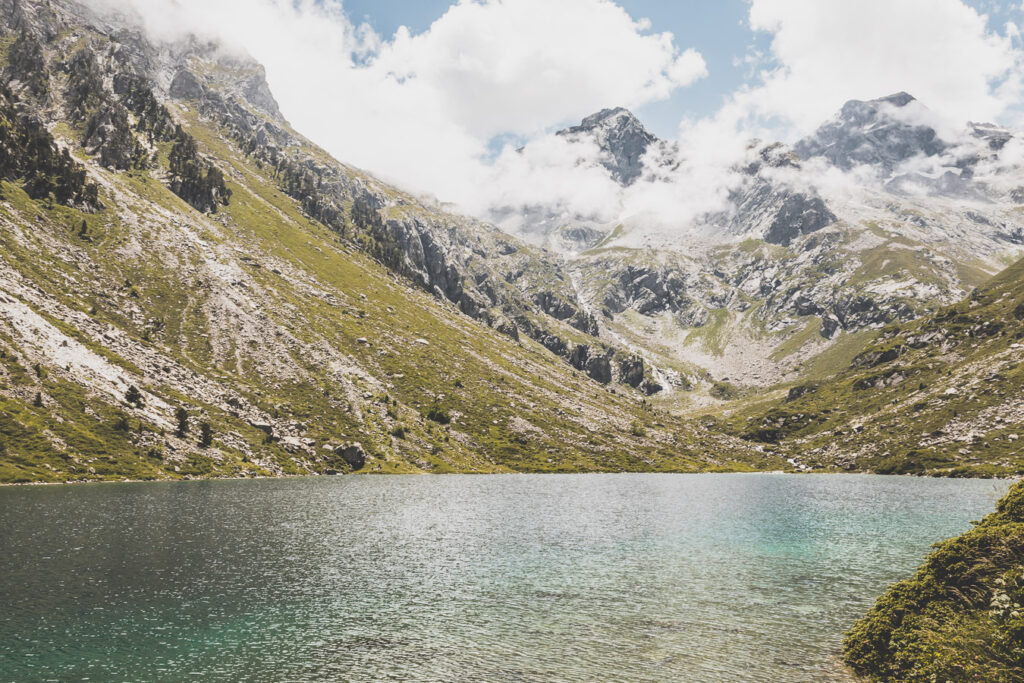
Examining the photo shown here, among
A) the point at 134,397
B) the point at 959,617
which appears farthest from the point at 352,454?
the point at 959,617

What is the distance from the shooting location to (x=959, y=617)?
84.3 feet

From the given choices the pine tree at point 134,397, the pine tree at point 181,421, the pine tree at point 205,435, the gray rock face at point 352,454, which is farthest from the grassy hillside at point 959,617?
the pine tree at point 134,397

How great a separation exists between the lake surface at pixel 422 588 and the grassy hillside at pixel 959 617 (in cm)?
285

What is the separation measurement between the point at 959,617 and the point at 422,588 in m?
34.3

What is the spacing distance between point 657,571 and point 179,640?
37.4m

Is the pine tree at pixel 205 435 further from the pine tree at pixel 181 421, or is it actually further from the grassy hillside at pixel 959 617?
the grassy hillside at pixel 959 617

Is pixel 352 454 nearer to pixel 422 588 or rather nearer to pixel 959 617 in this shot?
pixel 422 588

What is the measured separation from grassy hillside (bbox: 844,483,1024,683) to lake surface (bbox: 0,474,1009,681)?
2853 mm

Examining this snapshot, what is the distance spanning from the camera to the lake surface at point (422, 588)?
94.8 feet

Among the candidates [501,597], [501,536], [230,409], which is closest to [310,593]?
[501,597]

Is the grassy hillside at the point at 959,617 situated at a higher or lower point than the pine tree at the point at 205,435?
higher

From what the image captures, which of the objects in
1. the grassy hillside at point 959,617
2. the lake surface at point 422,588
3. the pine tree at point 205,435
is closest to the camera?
the grassy hillside at point 959,617

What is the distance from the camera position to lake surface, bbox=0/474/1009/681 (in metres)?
28.9

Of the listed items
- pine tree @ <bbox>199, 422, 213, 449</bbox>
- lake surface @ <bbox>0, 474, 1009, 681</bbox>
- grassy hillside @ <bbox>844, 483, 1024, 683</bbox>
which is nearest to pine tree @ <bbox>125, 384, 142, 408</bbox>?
pine tree @ <bbox>199, 422, 213, 449</bbox>
